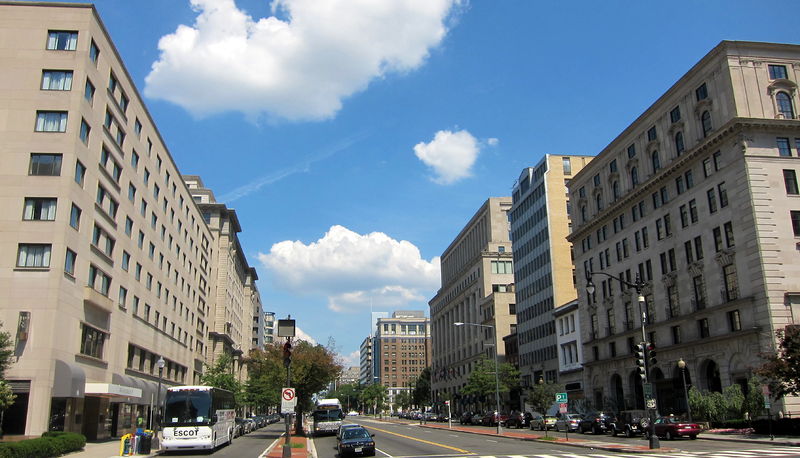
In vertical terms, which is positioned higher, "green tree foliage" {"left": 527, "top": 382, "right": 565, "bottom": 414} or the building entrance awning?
the building entrance awning

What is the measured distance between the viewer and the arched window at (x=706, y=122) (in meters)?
53.3

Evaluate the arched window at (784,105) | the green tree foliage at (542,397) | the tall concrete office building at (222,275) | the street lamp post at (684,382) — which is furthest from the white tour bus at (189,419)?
the tall concrete office building at (222,275)

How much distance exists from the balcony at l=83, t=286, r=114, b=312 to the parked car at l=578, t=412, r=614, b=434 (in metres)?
37.6

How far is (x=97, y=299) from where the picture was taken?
1783 inches

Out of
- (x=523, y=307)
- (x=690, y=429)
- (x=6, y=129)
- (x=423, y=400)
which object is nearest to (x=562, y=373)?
(x=523, y=307)

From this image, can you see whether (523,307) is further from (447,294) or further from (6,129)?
(6,129)

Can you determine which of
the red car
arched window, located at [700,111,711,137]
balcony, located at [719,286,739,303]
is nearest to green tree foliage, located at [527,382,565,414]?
balcony, located at [719,286,739,303]

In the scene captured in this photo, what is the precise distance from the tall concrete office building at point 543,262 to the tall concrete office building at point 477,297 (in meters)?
9.06

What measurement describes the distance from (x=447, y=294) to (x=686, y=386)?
101204 millimetres

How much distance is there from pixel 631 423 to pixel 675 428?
420 cm

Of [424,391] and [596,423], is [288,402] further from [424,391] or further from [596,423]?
[424,391]

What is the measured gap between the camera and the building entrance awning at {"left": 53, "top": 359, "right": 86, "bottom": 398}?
126 feet

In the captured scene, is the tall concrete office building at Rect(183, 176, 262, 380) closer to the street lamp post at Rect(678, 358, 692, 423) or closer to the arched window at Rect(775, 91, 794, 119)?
the street lamp post at Rect(678, 358, 692, 423)

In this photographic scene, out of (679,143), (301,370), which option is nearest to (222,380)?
(301,370)
